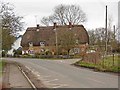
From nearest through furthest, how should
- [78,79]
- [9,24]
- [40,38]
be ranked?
[78,79] → [9,24] → [40,38]

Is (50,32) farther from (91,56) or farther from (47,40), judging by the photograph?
(91,56)

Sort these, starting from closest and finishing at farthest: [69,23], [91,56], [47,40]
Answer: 1. [91,56]
2. [69,23]
3. [47,40]

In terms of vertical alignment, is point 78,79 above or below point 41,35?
below

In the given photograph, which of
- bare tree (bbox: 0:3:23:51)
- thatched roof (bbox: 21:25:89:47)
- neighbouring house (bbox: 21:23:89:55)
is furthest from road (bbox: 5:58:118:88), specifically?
thatched roof (bbox: 21:25:89:47)

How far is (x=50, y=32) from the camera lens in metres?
112

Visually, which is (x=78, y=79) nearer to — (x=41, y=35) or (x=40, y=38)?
(x=40, y=38)

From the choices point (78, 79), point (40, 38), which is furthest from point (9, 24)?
point (40, 38)

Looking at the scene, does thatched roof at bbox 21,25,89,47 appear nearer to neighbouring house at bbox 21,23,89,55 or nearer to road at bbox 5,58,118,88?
neighbouring house at bbox 21,23,89,55

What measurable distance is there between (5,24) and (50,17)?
55206 mm

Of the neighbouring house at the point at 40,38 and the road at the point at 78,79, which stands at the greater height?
the neighbouring house at the point at 40,38

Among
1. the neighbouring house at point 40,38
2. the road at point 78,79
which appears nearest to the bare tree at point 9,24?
the road at point 78,79

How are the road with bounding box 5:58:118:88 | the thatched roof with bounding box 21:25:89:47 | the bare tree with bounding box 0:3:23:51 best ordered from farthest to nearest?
the thatched roof with bounding box 21:25:89:47
the bare tree with bounding box 0:3:23:51
the road with bounding box 5:58:118:88

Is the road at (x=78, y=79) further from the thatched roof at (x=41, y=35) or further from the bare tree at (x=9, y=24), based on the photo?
the thatched roof at (x=41, y=35)

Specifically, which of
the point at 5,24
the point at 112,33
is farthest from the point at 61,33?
the point at 5,24
